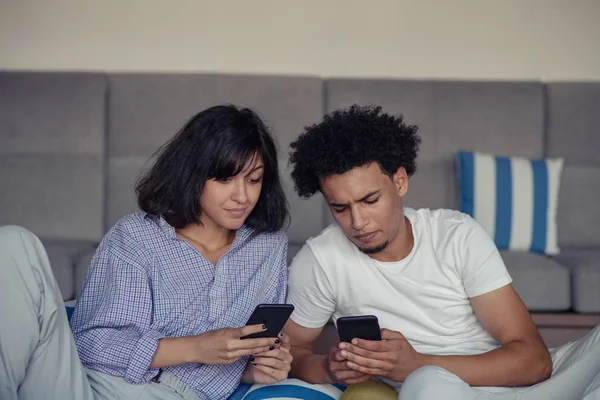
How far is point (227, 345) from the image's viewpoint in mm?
1967

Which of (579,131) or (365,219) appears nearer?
(365,219)

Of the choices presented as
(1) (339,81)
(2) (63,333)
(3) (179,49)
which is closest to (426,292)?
(2) (63,333)

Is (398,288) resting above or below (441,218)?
below

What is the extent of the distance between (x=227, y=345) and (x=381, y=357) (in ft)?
1.23

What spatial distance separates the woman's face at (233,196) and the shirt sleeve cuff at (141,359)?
391mm

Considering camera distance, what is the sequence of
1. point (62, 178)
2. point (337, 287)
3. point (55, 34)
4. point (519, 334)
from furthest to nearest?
point (55, 34) < point (62, 178) < point (337, 287) < point (519, 334)

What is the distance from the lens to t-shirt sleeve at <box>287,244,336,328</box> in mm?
2234

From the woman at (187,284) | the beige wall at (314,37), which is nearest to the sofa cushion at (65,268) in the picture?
the woman at (187,284)

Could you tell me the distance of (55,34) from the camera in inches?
160

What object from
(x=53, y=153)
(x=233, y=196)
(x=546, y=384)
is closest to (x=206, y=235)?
(x=233, y=196)

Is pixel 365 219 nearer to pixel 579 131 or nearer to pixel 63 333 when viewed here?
pixel 63 333

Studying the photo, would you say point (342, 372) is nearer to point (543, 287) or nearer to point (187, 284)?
point (187, 284)

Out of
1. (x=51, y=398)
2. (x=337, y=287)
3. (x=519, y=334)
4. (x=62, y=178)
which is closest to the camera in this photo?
(x=51, y=398)

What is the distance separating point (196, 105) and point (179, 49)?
1.56 ft
